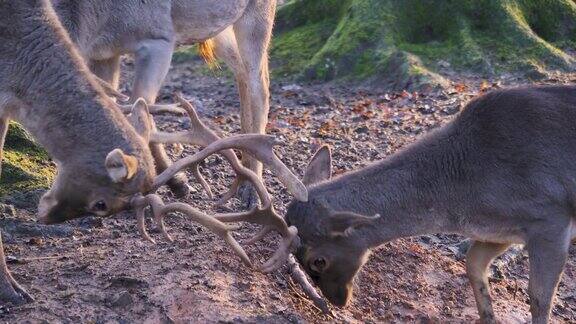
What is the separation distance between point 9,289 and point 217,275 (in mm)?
1524

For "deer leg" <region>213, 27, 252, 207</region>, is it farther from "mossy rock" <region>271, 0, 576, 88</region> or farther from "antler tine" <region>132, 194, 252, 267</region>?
"antler tine" <region>132, 194, 252, 267</region>

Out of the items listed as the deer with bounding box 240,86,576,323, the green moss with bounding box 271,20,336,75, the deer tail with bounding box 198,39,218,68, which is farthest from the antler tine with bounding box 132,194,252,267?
the green moss with bounding box 271,20,336,75

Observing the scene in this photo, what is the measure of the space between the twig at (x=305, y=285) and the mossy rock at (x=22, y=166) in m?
2.28

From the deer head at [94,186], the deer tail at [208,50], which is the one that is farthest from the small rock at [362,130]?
the deer head at [94,186]

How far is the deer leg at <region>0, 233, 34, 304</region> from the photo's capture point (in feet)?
25.0

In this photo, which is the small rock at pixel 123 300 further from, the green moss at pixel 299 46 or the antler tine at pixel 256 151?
the green moss at pixel 299 46

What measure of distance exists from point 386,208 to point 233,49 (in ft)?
12.7

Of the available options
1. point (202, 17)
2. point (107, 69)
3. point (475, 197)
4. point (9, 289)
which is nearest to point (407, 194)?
point (475, 197)

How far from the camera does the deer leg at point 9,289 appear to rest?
7.61 metres

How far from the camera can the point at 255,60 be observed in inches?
467

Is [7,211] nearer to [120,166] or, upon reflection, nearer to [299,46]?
[120,166]

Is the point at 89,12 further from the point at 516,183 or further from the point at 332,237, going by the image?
the point at 516,183

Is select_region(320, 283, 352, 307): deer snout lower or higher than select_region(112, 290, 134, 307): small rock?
lower

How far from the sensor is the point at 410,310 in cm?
→ 896
